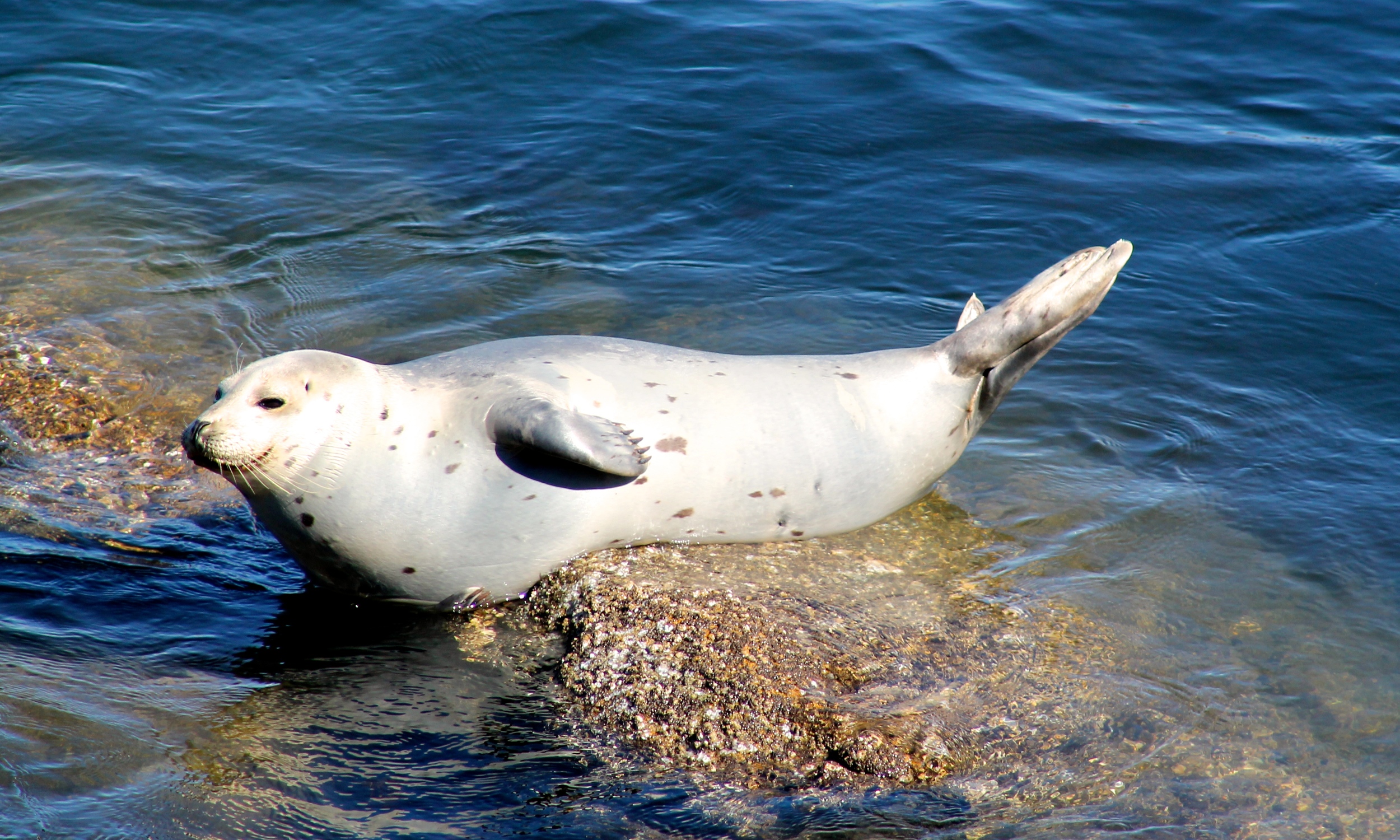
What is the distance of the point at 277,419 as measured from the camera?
442 cm

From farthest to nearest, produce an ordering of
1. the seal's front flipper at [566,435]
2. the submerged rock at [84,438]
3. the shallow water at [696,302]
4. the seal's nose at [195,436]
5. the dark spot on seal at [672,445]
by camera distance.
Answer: the submerged rock at [84,438]
the dark spot on seal at [672,445]
the seal's front flipper at [566,435]
the seal's nose at [195,436]
the shallow water at [696,302]

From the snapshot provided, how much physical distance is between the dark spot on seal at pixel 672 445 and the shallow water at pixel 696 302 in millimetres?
945

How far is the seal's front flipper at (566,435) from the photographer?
14.4ft

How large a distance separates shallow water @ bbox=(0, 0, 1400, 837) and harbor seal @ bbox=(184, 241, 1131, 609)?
1.28ft

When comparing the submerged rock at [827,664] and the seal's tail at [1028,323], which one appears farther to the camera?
the seal's tail at [1028,323]

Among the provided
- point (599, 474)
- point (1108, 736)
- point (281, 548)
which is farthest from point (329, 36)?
point (1108, 736)

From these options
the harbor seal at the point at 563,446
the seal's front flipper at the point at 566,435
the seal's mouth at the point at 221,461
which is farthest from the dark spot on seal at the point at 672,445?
the seal's mouth at the point at 221,461

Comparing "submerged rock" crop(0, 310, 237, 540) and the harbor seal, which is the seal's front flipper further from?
"submerged rock" crop(0, 310, 237, 540)

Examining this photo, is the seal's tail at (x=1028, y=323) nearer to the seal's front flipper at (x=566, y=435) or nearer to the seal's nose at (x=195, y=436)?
the seal's front flipper at (x=566, y=435)

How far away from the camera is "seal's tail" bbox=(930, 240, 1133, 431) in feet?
17.6

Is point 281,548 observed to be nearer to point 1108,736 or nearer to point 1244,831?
point 1108,736

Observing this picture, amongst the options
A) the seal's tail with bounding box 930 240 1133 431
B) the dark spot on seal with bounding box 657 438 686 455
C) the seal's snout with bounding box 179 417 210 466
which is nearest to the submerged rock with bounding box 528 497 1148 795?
the dark spot on seal with bounding box 657 438 686 455

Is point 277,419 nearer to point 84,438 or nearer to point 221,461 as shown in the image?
point 221,461

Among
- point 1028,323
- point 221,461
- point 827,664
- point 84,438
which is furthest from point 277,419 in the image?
point 1028,323
